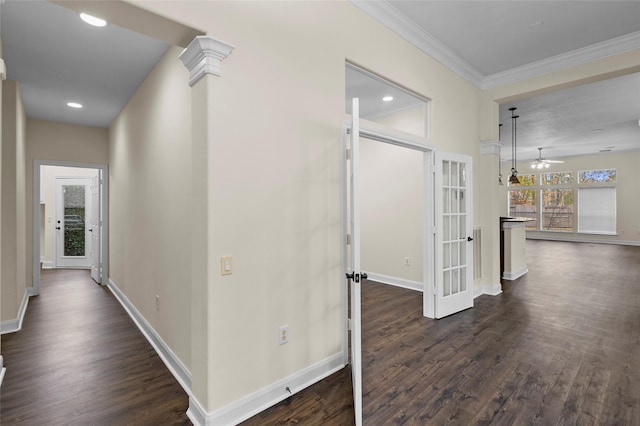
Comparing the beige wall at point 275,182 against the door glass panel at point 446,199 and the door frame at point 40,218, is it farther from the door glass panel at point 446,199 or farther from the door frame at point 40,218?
the door frame at point 40,218

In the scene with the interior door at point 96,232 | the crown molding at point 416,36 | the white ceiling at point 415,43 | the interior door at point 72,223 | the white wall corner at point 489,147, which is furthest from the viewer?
the interior door at point 72,223

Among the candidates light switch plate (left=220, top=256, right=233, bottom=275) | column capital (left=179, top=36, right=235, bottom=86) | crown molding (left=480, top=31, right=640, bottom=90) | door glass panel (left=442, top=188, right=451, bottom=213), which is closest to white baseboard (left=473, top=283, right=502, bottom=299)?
door glass panel (left=442, top=188, right=451, bottom=213)

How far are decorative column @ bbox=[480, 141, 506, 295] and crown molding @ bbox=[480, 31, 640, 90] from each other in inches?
35.7

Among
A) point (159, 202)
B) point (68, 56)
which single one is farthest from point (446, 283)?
point (68, 56)

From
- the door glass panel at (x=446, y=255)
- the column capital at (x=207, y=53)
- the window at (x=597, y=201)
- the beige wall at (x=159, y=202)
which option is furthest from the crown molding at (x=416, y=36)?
the window at (x=597, y=201)

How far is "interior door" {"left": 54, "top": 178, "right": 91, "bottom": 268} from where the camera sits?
23.6ft

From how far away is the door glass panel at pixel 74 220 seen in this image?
23.9 feet

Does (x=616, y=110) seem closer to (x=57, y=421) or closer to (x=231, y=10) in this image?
(x=231, y=10)

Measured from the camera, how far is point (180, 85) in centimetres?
262

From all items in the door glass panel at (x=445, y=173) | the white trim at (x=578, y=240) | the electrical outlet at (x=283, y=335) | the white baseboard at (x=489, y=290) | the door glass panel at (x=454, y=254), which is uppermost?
the door glass panel at (x=445, y=173)

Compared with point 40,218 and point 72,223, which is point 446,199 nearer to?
point 40,218

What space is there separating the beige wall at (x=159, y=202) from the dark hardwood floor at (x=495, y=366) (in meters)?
1.24

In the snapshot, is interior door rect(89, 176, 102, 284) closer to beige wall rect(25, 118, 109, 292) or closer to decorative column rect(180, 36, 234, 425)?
beige wall rect(25, 118, 109, 292)

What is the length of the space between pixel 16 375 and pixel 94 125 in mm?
4238
